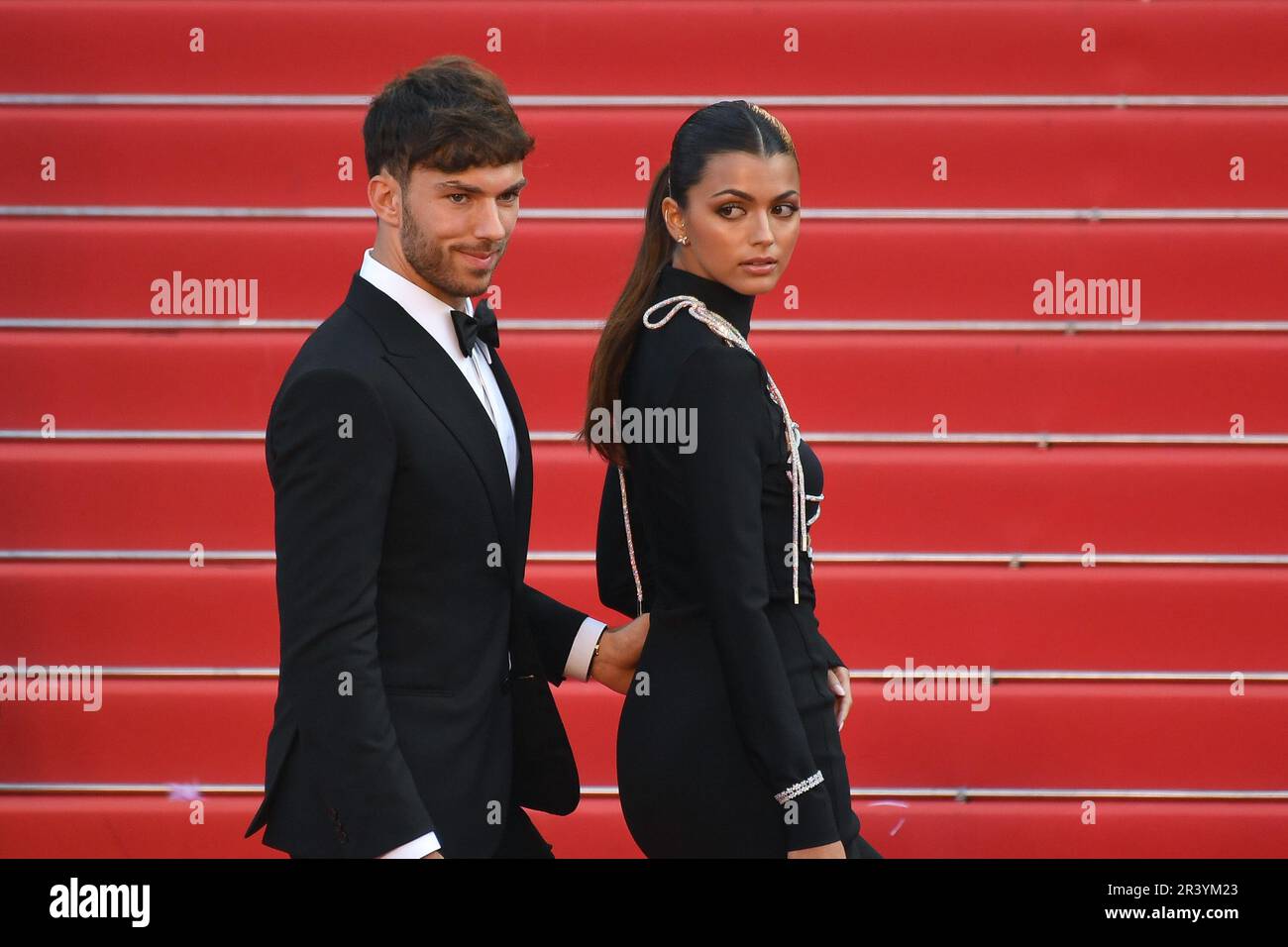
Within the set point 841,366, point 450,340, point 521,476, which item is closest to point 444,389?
point 450,340

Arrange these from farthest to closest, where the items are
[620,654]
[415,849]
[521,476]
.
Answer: [620,654] → [521,476] → [415,849]

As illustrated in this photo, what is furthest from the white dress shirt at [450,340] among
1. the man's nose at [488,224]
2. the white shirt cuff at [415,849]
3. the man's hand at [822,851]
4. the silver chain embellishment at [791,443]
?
the man's hand at [822,851]

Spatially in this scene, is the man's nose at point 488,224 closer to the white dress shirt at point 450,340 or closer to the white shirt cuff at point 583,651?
the white dress shirt at point 450,340

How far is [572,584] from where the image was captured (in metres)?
3.84

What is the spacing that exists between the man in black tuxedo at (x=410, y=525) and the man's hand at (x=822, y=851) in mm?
468

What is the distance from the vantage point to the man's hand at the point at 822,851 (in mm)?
1881

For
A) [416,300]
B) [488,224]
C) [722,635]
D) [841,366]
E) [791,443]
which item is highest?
[488,224]

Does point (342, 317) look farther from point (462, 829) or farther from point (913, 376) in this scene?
point (913, 376)

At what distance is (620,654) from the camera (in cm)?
226

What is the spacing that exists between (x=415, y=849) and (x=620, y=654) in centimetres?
59

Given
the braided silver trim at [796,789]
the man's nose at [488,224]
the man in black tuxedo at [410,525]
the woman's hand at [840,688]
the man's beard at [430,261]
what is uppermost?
the man's nose at [488,224]

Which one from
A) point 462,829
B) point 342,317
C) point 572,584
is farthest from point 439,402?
point 572,584

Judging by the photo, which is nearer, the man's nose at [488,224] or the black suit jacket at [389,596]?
the black suit jacket at [389,596]

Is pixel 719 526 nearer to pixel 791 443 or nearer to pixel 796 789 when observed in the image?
pixel 791 443
